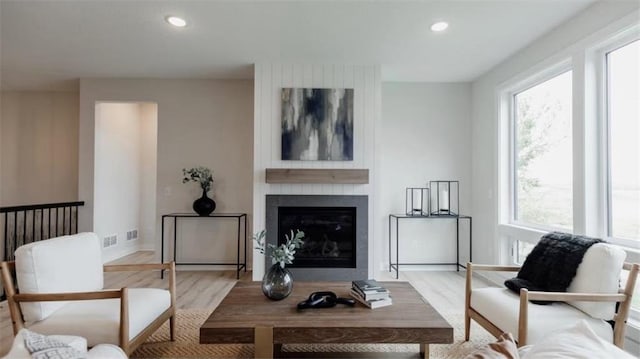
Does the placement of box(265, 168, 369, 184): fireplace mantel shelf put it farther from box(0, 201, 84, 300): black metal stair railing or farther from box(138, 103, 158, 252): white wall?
box(138, 103, 158, 252): white wall

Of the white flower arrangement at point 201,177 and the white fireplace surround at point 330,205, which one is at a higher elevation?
the white flower arrangement at point 201,177

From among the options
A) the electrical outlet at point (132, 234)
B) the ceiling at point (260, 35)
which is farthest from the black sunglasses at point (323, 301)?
the electrical outlet at point (132, 234)

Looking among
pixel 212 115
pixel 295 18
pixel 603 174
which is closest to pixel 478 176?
pixel 603 174

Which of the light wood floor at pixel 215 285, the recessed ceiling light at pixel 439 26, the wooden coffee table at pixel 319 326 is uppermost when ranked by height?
the recessed ceiling light at pixel 439 26

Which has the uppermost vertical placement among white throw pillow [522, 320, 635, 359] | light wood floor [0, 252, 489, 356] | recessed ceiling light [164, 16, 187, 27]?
recessed ceiling light [164, 16, 187, 27]

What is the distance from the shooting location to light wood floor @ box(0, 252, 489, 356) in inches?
130

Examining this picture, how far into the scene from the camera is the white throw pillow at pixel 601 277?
1.95 metres

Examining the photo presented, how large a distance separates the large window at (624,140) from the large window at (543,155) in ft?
1.42

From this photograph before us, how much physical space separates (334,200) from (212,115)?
2152 millimetres

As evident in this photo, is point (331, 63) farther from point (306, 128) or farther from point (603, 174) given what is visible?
point (603, 174)

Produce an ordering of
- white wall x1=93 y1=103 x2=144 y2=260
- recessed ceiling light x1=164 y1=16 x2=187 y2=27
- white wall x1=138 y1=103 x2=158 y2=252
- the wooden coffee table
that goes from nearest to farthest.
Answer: the wooden coffee table → recessed ceiling light x1=164 y1=16 x2=187 y2=27 → white wall x1=93 y1=103 x2=144 y2=260 → white wall x1=138 y1=103 x2=158 y2=252

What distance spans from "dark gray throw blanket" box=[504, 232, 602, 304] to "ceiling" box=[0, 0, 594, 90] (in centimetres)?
183

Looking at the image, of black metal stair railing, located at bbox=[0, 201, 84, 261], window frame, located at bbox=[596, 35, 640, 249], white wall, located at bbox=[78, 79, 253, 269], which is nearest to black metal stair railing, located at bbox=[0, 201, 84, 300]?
black metal stair railing, located at bbox=[0, 201, 84, 261]

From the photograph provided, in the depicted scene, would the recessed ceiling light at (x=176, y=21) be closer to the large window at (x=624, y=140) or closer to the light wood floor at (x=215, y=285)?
the light wood floor at (x=215, y=285)
